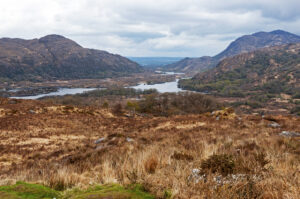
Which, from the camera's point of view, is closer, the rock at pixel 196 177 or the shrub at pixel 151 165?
the rock at pixel 196 177

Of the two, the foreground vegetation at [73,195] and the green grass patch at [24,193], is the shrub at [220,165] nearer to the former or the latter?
the foreground vegetation at [73,195]

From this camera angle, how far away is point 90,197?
8.27 feet

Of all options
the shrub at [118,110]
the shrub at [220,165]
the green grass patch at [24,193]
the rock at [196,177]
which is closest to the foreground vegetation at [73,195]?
the green grass patch at [24,193]

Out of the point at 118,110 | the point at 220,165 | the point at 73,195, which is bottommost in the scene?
the point at 118,110

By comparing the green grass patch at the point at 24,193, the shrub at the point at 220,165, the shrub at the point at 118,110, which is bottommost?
the shrub at the point at 118,110

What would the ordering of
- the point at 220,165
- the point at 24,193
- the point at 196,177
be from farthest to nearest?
the point at 220,165, the point at 196,177, the point at 24,193

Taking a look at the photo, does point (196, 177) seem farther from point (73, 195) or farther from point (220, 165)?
point (73, 195)

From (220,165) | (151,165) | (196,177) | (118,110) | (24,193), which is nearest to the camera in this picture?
(24,193)

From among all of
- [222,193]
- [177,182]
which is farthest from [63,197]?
[222,193]

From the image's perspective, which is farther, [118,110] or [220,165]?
[118,110]

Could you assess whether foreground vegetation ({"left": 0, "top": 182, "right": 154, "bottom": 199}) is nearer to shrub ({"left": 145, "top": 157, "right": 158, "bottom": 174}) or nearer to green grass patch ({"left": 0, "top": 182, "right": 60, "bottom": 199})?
green grass patch ({"left": 0, "top": 182, "right": 60, "bottom": 199})

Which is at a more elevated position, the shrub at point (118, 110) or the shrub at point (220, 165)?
the shrub at point (220, 165)

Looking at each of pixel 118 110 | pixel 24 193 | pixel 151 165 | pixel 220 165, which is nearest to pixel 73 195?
pixel 24 193

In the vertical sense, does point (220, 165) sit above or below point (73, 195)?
below
